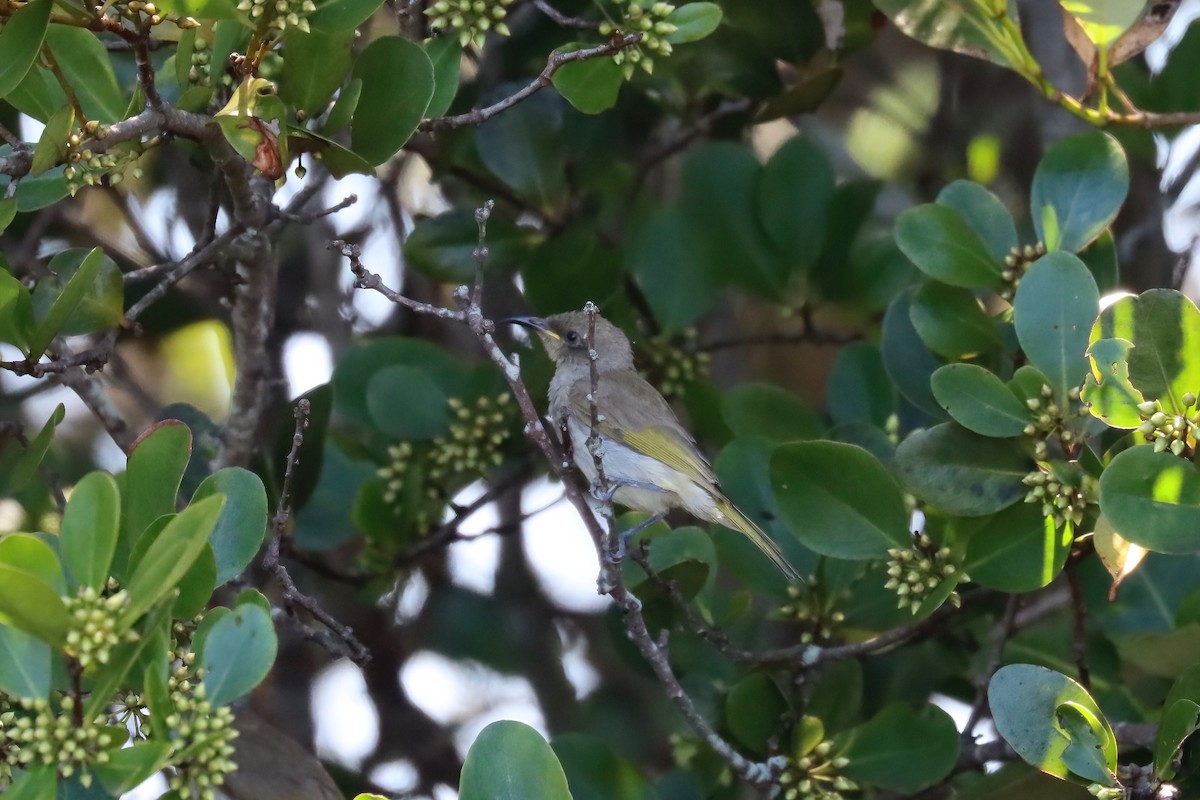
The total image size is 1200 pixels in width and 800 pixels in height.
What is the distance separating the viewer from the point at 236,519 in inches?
95.1

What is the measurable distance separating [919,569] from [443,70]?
5.16 feet

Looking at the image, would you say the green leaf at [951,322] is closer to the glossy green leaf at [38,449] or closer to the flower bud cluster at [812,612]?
the flower bud cluster at [812,612]

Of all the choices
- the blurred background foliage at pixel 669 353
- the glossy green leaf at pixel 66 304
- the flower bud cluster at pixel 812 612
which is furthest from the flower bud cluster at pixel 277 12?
the flower bud cluster at pixel 812 612

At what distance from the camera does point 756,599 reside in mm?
4723

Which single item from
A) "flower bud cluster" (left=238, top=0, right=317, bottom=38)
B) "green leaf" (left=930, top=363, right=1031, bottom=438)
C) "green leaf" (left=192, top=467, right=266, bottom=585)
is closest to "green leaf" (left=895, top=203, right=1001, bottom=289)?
"green leaf" (left=930, top=363, right=1031, bottom=438)

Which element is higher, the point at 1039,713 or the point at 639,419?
the point at 1039,713

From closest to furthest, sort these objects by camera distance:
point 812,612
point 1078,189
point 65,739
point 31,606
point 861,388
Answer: point 31,606 → point 65,739 → point 1078,189 → point 812,612 → point 861,388

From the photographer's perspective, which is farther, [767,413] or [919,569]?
[767,413]

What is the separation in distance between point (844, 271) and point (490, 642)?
186 cm

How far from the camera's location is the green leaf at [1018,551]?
2.84 meters

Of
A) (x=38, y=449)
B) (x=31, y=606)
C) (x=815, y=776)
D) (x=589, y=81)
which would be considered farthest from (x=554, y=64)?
(x=815, y=776)

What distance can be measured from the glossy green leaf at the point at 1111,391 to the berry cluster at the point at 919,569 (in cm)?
61

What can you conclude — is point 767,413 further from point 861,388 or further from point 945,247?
point 945,247

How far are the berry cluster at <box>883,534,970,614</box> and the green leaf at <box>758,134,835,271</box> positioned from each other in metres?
1.64
